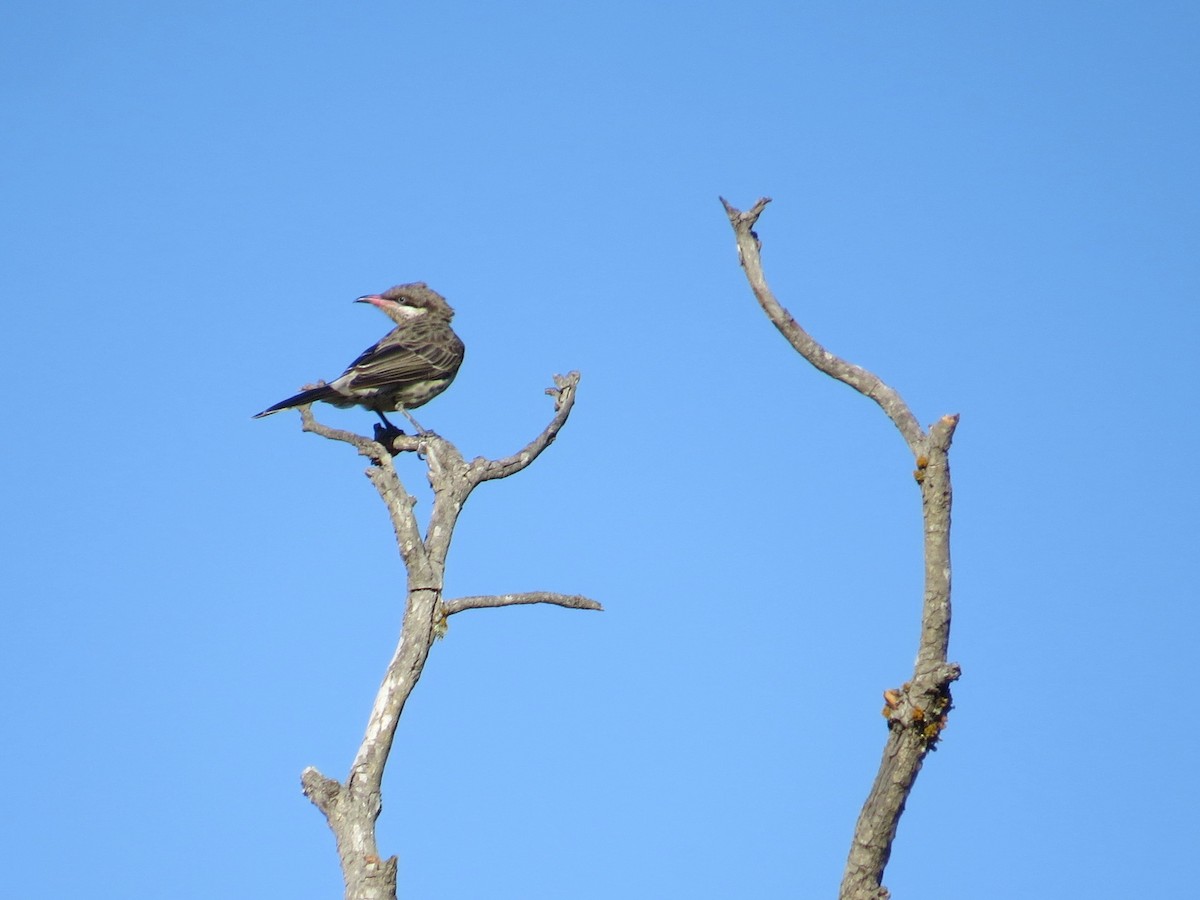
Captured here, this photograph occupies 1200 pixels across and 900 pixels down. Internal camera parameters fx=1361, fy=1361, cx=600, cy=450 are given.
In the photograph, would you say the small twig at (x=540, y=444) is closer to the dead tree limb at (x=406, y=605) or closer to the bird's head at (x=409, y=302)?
the dead tree limb at (x=406, y=605)

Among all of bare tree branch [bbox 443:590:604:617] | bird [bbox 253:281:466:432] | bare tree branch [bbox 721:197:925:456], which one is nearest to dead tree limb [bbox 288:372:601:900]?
bare tree branch [bbox 443:590:604:617]

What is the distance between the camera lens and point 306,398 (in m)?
11.4

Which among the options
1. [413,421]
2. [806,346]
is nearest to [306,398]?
[413,421]

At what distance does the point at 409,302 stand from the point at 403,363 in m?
1.64

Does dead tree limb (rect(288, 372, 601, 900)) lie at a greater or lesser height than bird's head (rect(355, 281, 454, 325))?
lesser

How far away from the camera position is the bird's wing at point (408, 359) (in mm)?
12383

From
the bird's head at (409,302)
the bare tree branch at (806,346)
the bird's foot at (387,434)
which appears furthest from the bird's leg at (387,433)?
the bare tree branch at (806,346)

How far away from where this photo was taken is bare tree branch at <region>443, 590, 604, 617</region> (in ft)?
28.1

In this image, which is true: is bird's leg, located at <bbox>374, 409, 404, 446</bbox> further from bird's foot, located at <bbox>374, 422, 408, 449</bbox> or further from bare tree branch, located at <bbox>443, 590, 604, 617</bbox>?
bare tree branch, located at <bbox>443, 590, 604, 617</bbox>

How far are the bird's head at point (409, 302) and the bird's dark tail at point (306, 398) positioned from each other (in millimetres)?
2391

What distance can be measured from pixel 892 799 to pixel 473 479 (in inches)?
173

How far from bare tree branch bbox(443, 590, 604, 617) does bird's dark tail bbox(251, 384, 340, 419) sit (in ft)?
11.1

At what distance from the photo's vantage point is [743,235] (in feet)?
23.1

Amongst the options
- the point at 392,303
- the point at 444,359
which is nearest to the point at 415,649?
the point at 444,359
